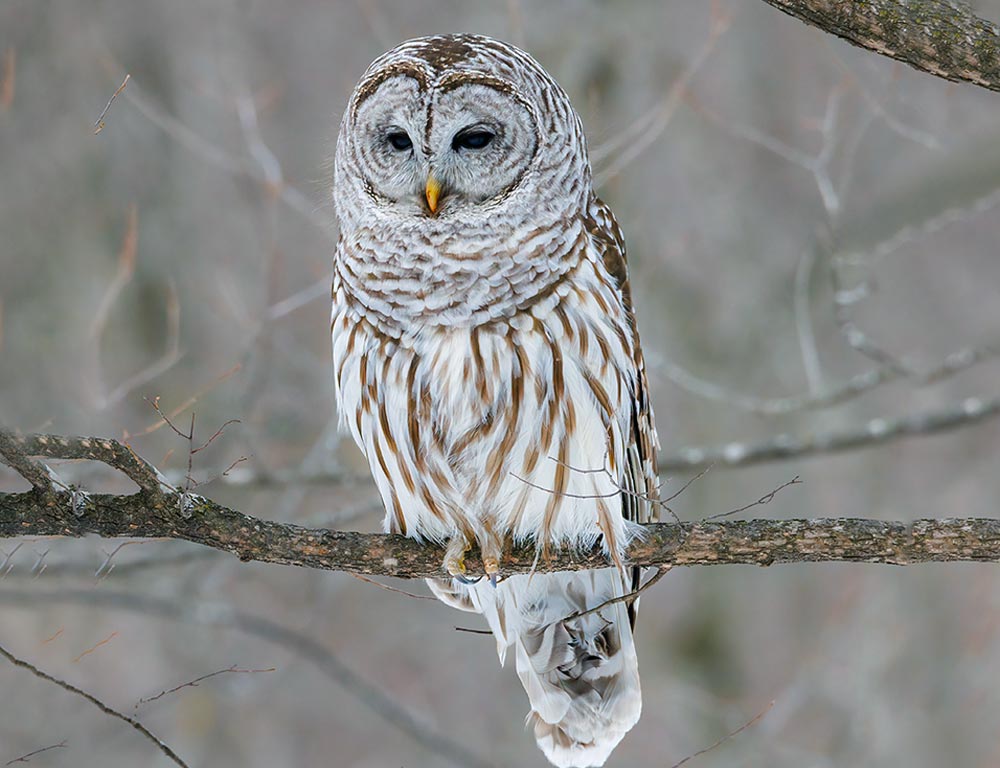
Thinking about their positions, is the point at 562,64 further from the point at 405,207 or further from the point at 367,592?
the point at 367,592

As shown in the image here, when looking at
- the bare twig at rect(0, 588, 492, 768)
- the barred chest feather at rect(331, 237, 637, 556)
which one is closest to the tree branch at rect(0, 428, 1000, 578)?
the barred chest feather at rect(331, 237, 637, 556)

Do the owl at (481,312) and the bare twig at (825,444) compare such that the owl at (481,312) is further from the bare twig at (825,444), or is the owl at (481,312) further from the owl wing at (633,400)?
the bare twig at (825,444)

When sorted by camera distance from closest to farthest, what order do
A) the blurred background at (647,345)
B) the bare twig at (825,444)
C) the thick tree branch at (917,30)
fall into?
the thick tree branch at (917,30) → the bare twig at (825,444) → the blurred background at (647,345)

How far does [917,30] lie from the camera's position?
132 inches

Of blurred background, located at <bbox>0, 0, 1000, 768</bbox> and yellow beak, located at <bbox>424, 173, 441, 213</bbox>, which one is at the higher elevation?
yellow beak, located at <bbox>424, 173, 441, 213</bbox>

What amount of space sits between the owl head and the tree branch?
1275 millimetres

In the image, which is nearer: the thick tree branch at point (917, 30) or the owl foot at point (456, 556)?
the thick tree branch at point (917, 30)

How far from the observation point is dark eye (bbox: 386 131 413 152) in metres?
4.64

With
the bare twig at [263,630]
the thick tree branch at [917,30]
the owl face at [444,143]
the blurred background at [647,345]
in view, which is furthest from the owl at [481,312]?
the blurred background at [647,345]

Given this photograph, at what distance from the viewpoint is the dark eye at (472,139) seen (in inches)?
181

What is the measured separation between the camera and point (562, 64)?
860 centimetres

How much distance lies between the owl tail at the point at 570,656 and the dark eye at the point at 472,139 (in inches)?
69.2

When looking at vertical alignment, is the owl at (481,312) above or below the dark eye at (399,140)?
below

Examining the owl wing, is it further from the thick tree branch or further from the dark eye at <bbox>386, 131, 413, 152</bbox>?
the thick tree branch
